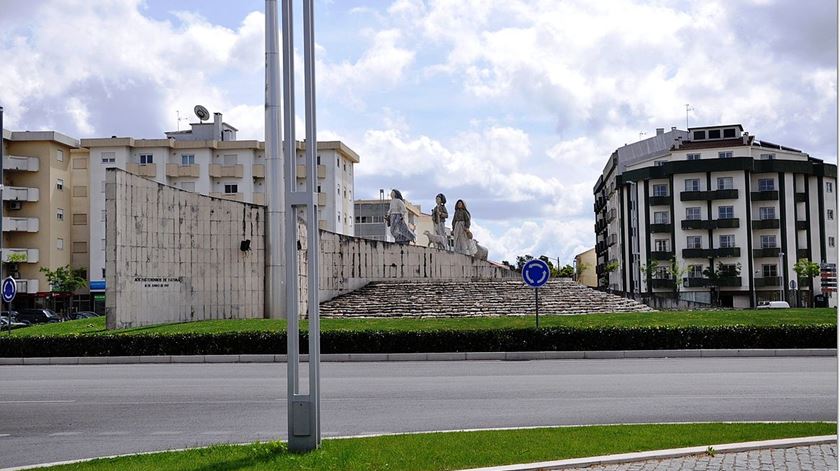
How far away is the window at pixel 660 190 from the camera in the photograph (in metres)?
77.2

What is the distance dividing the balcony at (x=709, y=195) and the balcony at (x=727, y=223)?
1.75m

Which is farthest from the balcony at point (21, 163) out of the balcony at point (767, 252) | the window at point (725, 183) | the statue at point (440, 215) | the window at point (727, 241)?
the balcony at point (767, 252)

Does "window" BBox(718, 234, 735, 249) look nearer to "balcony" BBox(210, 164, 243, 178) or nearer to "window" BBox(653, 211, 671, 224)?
"window" BBox(653, 211, 671, 224)

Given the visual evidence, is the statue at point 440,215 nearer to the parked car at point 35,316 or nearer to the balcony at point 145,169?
the parked car at point 35,316

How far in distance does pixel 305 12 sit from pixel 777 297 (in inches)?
2816

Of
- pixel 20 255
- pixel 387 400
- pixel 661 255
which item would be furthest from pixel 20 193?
pixel 387 400

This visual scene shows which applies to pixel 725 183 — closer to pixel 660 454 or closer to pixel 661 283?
pixel 661 283

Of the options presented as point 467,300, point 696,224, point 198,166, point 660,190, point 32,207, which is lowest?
point 467,300

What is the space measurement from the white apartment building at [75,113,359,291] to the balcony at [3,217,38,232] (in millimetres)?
4127

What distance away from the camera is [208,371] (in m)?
19.2

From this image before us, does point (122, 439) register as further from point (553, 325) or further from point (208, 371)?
point (553, 325)

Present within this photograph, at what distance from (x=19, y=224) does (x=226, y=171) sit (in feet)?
48.1

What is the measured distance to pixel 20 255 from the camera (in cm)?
6316

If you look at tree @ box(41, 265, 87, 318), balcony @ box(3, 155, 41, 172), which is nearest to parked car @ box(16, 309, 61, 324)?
tree @ box(41, 265, 87, 318)
